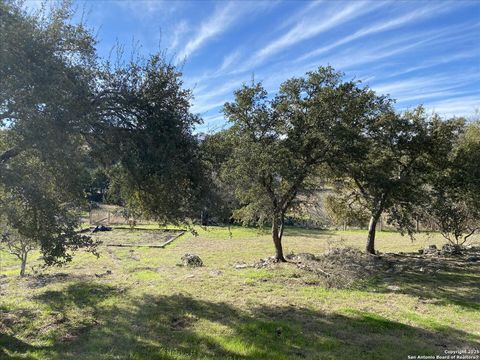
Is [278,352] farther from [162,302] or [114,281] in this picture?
[114,281]

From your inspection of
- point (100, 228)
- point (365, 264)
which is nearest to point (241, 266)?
point (365, 264)

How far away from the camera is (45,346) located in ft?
23.9

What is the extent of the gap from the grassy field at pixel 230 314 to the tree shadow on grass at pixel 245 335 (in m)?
0.02

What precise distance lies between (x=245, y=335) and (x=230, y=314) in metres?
1.57

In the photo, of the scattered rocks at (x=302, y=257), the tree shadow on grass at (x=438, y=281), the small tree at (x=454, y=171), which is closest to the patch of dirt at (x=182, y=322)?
the tree shadow on grass at (x=438, y=281)

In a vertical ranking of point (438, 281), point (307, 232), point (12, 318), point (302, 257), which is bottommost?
point (12, 318)

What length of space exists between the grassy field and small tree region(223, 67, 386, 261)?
3555 millimetres

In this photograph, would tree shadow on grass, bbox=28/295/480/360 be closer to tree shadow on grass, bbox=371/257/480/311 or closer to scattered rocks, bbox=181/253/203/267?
tree shadow on grass, bbox=371/257/480/311

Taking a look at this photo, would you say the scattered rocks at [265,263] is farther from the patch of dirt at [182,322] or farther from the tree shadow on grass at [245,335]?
the patch of dirt at [182,322]

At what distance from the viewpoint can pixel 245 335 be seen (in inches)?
312

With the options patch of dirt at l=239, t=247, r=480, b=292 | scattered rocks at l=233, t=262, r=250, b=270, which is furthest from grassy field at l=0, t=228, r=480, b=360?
patch of dirt at l=239, t=247, r=480, b=292

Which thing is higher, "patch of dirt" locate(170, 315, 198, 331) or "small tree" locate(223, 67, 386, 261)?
"small tree" locate(223, 67, 386, 261)

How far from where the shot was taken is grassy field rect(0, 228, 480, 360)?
7.20 metres

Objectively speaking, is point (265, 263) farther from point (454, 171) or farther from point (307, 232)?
point (307, 232)
